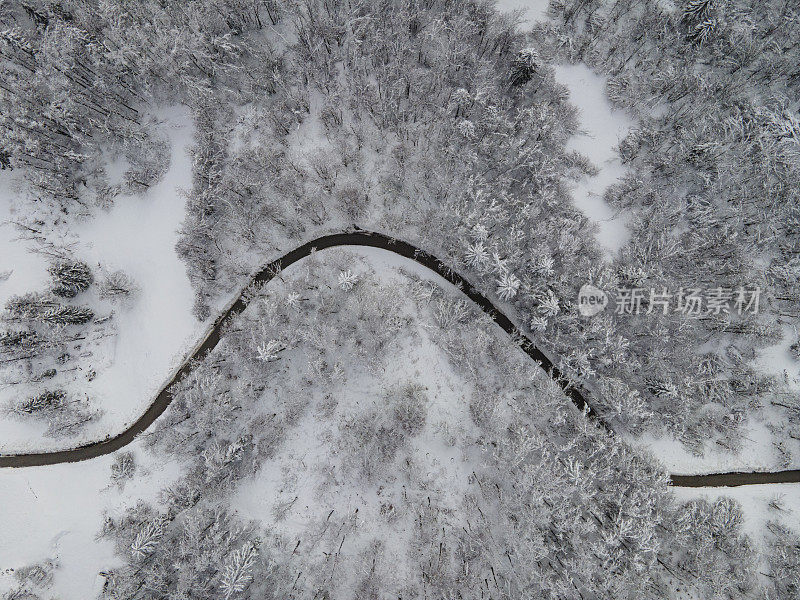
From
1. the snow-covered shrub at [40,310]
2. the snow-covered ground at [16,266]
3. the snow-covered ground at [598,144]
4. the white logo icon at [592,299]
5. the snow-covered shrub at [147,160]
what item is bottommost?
the snow-covered shrub at [40,310]

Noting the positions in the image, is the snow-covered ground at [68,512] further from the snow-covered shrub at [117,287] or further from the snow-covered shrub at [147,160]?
the snow-covered shrub at [147,160]

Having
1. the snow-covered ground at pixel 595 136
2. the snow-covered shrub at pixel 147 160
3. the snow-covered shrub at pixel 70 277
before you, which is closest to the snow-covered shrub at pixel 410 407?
the snow-covered ground at pixel 595 136

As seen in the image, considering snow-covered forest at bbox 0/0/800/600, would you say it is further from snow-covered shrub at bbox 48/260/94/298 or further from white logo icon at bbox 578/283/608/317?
snow-covered shrub at bbox 48/260/94/298

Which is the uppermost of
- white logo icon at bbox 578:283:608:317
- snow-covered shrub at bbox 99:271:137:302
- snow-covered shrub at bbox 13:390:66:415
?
white logo icon at bbox 578:283:608:317

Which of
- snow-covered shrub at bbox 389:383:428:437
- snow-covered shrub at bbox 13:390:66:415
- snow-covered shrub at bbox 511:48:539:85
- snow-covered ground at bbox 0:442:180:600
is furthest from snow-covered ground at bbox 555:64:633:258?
snow-covered shrub at bbox 13:390:66:415

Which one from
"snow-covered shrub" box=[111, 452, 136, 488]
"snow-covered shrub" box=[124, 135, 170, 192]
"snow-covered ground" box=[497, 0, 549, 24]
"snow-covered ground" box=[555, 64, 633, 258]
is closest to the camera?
"snow-covered shrub" box=[111, 452, 136, 488]

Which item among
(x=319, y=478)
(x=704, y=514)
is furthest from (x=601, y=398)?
(x=319, y=478)

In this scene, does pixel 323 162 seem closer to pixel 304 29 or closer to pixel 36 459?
pixel 304 29
